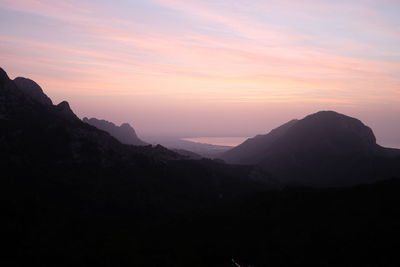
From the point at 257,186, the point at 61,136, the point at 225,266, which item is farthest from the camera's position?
the point at 257,186

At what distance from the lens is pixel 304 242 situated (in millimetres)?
69375

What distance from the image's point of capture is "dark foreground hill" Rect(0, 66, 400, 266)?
66.4m

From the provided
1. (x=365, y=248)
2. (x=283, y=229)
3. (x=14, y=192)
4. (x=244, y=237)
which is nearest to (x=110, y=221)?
(x=14, y=192)

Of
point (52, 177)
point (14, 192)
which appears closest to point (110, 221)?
point (14, 192)

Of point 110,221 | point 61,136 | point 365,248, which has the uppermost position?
point 61,136

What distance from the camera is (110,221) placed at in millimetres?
111125

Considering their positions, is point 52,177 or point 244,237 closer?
point 244,237

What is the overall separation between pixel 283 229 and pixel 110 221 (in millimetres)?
56592

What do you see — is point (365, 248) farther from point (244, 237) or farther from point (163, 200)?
point (163, 200)

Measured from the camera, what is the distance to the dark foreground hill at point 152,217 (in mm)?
66438

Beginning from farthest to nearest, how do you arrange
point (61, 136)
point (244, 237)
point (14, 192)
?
point (61, 136) → point (14, 192) → point (244, 237)

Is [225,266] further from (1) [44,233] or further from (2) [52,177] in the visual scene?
(2) [52,177]

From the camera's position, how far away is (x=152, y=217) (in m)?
124

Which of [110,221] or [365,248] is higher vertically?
[365,248]
